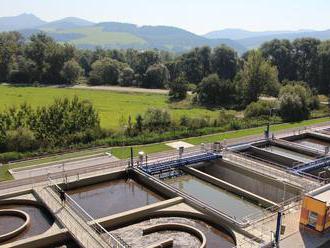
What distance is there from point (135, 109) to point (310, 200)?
→ 166 ft

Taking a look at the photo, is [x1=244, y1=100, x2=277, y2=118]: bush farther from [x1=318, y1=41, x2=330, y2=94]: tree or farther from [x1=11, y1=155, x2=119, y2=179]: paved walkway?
[x1=318, y1=41, x2=330, y2=94]: tree

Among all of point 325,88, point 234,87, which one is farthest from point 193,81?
point 325,88

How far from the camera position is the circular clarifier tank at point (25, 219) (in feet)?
87.6

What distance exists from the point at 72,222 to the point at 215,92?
6162 centimetres

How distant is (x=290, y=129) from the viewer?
5816 cm

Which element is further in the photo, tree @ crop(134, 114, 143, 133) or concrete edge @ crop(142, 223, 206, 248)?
tree @ crop(134, 114, 143, 133)

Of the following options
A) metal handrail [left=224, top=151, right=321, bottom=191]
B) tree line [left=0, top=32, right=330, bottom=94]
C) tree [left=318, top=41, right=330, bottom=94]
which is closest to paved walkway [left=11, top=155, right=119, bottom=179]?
metal handrail [left=224, top=151, right=321, bottom=191]

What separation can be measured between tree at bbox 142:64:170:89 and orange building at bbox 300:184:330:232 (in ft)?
291

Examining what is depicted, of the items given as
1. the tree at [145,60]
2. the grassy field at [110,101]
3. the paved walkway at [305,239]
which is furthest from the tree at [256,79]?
the paved walkway at [305,239]

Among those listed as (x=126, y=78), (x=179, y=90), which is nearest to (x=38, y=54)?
(x=126, y=78)

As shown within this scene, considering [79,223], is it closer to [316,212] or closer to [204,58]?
[316,212]

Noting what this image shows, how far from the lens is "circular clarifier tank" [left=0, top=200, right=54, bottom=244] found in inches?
1051

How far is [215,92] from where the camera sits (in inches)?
3314

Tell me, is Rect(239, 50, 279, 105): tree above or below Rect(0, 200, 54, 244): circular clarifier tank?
above
